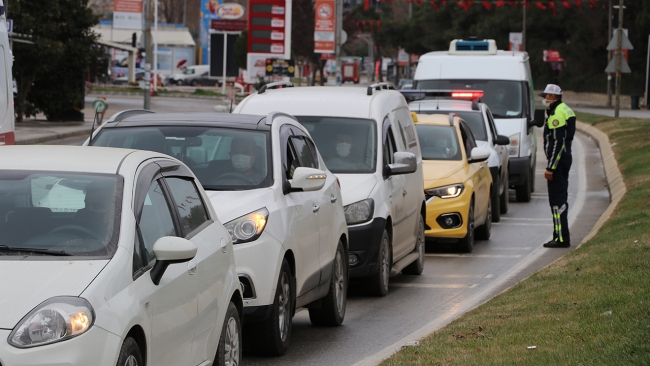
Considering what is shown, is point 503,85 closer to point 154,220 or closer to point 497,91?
point 497,91

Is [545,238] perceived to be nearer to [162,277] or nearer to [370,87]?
[370,87]

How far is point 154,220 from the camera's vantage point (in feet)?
18.4

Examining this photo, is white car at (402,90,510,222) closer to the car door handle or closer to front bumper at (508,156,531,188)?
front bumper at (508,156,531,188)

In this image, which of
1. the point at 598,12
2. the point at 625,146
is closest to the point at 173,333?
the point at 625,146

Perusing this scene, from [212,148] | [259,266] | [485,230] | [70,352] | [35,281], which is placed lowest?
[485,230]

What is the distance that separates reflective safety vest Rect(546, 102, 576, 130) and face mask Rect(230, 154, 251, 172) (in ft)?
22.4

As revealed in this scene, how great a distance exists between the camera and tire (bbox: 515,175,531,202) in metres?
20.9

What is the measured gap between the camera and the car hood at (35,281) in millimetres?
4449

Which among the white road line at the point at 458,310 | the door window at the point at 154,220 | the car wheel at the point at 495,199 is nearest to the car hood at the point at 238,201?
the white road line at the point at 458,310

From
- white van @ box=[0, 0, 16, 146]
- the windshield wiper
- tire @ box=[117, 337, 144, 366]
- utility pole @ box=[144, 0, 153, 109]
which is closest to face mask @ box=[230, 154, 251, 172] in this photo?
the windshield wiper

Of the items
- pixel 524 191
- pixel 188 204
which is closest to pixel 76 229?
pixel 188 204

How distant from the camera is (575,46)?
78750mm

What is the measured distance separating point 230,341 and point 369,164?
4.79 m

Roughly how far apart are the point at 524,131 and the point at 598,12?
57162mm
